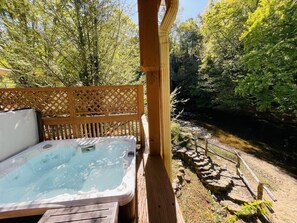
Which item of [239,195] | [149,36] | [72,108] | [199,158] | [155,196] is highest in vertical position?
[149,36]

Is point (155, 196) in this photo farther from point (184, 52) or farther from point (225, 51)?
point (184, 52)

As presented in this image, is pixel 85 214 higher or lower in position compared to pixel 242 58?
lower

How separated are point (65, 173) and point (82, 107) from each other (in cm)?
143

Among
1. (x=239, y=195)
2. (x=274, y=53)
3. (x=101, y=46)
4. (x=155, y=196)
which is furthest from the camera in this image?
(x=274, y=53)

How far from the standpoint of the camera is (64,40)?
4.56 metres

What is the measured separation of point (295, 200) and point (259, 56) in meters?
5.37

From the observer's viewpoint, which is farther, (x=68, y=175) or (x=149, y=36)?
(x=68, y=175)

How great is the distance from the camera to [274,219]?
3363 mm

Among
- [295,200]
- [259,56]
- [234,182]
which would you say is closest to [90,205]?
[234,182]

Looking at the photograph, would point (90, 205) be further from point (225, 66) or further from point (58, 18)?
point (225, 66)

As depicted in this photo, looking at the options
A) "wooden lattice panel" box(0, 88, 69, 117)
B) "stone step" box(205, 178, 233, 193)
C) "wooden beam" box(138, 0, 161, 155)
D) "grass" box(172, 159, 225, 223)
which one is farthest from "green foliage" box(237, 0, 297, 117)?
"wooden lattice panel" box(0, 88, 69, 117)

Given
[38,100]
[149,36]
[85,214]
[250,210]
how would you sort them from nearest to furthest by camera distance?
1. [85,214]
2. [149,36]
3. [250,210]
4. [38,100]

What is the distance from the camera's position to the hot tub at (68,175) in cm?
157

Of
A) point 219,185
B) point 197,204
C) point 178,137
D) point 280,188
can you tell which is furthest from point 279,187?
point 178,137
